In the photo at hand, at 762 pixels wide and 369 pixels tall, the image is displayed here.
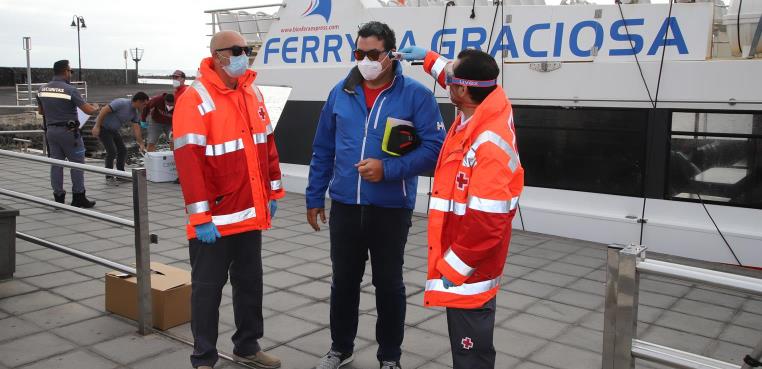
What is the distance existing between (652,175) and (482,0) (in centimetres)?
300

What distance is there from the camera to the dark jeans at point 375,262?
3.68m

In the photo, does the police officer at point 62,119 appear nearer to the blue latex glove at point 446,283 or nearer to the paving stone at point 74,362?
the paving stone at point 74,362

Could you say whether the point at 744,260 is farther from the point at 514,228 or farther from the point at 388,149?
the point at 388,149

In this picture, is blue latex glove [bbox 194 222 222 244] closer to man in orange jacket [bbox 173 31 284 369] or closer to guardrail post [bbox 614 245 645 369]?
man in orange jacket [bbox 173 31 284 369]

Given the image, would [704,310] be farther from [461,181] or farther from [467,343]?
[461,181]

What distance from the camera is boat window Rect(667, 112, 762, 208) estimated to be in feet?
21.5

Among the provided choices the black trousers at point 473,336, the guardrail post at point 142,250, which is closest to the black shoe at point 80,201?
the guardrail post at point 142,250

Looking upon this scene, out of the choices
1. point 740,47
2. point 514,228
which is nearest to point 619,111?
point 740,47

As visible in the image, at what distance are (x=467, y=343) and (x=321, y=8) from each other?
7.54 metres

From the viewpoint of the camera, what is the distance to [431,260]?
115 inches

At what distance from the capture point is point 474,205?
8.68 feet

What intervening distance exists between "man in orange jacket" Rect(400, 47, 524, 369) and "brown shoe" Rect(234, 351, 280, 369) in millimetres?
1449

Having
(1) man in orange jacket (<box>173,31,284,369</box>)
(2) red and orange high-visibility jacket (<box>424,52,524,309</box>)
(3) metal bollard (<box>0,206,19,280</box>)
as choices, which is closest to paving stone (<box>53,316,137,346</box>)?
(1) man in orange jacket (<box>173,31,284,369</box>)

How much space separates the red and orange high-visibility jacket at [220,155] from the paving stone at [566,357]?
78.1 inches
